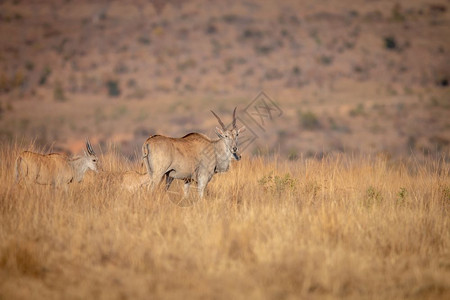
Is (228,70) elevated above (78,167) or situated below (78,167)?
above

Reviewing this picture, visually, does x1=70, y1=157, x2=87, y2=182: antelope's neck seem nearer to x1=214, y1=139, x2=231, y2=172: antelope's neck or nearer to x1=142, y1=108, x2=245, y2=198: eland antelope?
x1=142, y1=108, x2=245, y2=198: eland antelope

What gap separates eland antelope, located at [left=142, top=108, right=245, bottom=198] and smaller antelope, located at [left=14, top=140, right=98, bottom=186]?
1.49 meters

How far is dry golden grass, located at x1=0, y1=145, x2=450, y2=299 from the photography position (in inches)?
237

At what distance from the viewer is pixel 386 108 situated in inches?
1550

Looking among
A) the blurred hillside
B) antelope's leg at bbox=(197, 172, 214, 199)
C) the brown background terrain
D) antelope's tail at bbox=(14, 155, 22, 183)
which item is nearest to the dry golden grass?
the brown background terrain

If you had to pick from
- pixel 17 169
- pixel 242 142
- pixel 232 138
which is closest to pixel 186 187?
pixel 232 138

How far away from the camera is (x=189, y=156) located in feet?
33.3

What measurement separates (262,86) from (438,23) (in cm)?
2421

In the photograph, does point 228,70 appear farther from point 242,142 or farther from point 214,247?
point 214,247

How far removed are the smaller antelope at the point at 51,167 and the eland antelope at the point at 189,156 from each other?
1488mm

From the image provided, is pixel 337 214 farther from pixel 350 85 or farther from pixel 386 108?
pixel 350 85

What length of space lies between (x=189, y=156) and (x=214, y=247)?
3.31 metres

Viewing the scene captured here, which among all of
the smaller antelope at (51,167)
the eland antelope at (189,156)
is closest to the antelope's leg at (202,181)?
the eland antelope at (189,156)

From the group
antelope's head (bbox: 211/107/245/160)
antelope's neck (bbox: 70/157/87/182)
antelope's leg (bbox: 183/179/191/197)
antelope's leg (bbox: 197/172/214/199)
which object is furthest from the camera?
antelope's head (bbox: 211/107/245/160)
